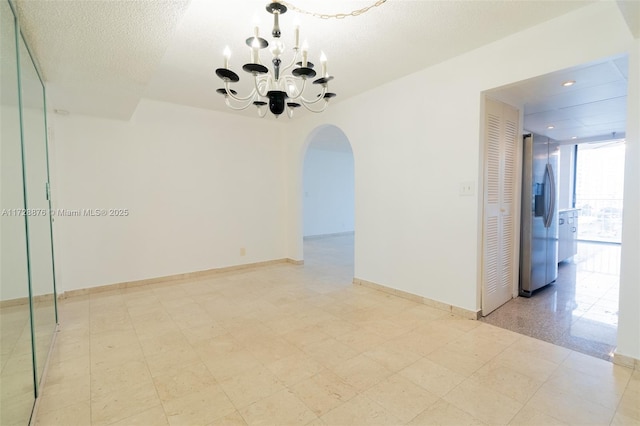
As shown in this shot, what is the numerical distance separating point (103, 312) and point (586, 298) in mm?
5345

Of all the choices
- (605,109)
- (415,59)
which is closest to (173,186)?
(415,59)

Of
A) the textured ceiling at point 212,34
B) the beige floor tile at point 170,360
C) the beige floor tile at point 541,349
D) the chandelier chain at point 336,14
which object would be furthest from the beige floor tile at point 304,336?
the chandelier chain at point 336,14

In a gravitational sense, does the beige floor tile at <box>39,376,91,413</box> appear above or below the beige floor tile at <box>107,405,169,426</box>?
below

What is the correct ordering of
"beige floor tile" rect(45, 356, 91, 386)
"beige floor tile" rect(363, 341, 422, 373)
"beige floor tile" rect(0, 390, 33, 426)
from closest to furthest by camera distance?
1. "beige floor tile" rect(0, 390, 33, 426)
2. "beige floor tile" rect(45, 356, 91, 386)
3. "beige floor tile" rect(363, 341, 422, 373)

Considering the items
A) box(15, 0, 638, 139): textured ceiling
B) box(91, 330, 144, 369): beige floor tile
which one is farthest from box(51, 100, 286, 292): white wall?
box(91, 330, 144, 369): beige floor tile

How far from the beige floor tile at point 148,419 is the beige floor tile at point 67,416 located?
0.66ft

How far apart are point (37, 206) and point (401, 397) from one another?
2764 mm

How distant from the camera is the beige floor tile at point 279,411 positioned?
1.58m

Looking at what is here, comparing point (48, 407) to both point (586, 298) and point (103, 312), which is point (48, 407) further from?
point (586, 298)

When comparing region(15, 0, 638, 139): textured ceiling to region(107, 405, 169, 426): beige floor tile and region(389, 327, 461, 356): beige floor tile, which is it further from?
region(389, 327, 461, 356): beige floor tile

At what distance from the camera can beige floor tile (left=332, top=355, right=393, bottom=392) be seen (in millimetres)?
1895

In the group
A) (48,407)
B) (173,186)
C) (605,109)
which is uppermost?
(605,109)

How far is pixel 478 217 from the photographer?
283 centimetres

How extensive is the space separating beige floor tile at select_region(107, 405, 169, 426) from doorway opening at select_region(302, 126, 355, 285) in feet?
16.5
